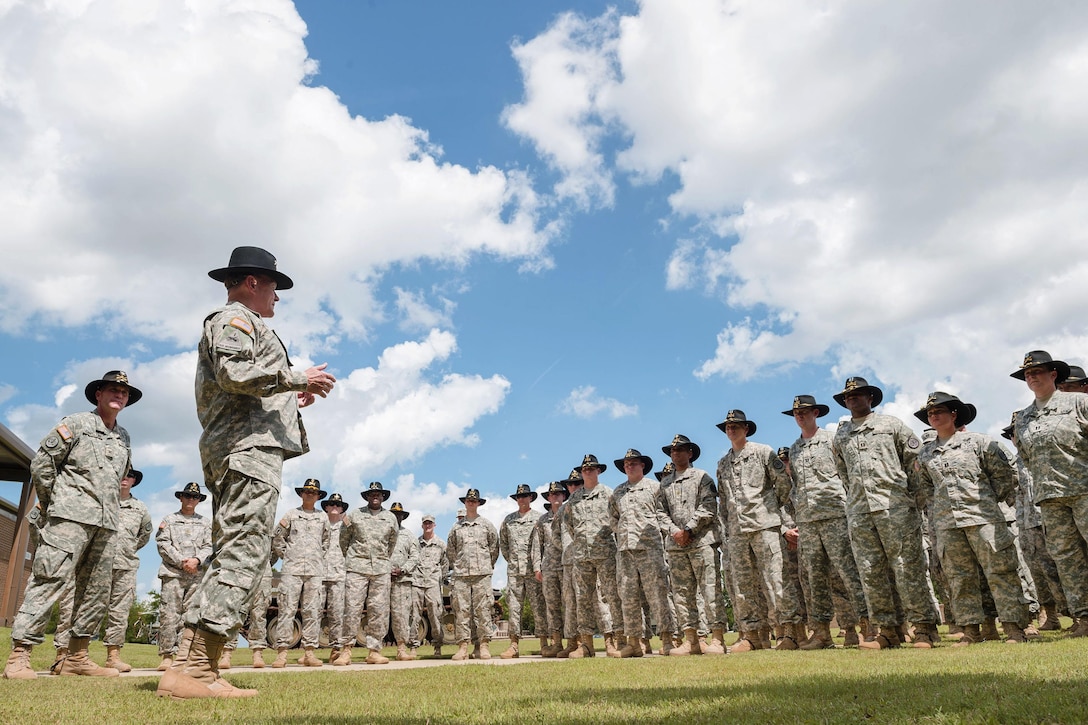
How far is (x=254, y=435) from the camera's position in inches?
185

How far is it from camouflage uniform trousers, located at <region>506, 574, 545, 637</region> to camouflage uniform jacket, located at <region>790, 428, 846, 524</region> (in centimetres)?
492

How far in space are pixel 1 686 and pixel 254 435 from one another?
8.20 feet

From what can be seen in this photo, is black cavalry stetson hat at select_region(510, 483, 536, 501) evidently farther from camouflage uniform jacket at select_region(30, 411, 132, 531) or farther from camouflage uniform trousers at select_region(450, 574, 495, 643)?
camouflage uniform jacket at select_region(30, 411, 132, 531)

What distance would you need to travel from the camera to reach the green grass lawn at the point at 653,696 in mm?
2963

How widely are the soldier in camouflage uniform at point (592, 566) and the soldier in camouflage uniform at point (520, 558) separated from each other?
2.07 meters

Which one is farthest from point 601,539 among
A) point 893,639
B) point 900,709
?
point 900,709

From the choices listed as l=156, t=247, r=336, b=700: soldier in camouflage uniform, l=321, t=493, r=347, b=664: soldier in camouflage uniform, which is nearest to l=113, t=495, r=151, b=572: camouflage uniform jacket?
l=321, t=493, r=347, b=664: soldier in camouflage uniform

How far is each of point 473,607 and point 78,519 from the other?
19.3ft

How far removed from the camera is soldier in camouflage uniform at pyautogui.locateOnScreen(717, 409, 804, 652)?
8.53m

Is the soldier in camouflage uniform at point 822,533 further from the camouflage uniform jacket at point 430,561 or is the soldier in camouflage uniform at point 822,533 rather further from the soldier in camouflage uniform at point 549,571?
the camouflage uniform jacket at point 430,561

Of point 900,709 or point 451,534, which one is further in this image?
point 451,534

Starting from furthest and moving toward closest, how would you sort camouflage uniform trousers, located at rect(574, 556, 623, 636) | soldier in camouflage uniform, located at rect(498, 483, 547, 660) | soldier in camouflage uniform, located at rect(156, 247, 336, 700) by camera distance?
soldier in camouflage uniform, located at rect(498, 483, 547, 660) → camouflage uniform trousers, located at rect(574, 556, 623, 636) → soldier in camouflage uniform, located at rect(156, 247, 336, 700)

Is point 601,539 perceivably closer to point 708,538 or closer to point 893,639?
point 708,538

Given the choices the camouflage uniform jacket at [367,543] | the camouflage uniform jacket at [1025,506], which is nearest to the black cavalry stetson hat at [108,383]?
the camouflage uniform jacket at [367,543]
